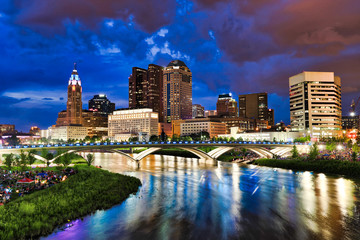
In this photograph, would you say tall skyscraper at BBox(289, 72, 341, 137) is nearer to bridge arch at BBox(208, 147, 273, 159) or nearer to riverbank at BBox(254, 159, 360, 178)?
bridge arch at BBox(208, 147, 273, 159)

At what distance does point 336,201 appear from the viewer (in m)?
42.2

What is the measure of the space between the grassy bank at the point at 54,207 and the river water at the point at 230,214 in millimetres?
1330

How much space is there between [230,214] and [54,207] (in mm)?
20980

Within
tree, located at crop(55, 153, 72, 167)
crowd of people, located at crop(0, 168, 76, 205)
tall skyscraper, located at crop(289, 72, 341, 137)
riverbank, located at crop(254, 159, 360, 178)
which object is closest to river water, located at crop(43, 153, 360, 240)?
crowd of people, located at crop(0, 168, 76, 205)

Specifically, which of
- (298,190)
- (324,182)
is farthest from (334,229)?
(324,182)

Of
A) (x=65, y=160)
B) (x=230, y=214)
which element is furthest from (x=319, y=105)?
(x=230, y=214)

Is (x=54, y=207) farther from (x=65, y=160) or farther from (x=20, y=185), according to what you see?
(x=65, y=160)

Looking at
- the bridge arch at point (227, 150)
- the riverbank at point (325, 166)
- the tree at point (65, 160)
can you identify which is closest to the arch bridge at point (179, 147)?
the bridge arch at point (227, 150)

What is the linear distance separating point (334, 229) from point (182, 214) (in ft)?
55.9

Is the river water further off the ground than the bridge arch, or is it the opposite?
the bridge arch

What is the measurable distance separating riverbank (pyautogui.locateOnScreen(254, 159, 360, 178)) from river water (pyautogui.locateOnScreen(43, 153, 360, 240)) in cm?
1308

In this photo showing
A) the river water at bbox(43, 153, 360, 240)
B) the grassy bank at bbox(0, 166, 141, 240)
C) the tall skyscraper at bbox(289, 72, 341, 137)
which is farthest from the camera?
the tall skyscraper at bbox(289, 72, 341, 137)

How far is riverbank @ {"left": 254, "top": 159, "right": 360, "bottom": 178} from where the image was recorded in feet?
221

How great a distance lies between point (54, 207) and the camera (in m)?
31.2
